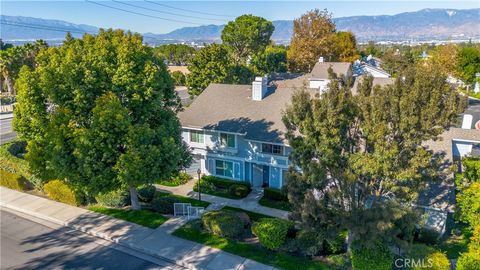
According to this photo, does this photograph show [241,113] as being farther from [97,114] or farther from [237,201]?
[97,114]

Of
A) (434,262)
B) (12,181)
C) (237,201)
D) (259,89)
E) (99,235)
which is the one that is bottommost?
(237,201)

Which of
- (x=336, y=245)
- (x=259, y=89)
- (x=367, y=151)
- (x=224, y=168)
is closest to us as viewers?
(x=367, y=151)

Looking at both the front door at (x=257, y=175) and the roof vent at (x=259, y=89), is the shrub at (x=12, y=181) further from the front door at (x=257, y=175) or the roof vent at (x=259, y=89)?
the roof vent at (x=259, y=89)

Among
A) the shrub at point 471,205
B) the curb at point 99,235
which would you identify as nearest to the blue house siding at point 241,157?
the curb at point 99,235

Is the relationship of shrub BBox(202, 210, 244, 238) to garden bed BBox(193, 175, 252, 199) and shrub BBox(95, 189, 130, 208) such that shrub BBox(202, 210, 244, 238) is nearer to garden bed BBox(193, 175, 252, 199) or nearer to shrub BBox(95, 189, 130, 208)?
garden bed BBox(193, 175, 252, 199)

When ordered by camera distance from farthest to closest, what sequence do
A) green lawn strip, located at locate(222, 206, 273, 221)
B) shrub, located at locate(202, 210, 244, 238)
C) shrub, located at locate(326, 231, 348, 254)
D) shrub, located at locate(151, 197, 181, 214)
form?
shrub, located at locate(151, 197, 181, 214), green lawn strip, located at locate(222, 206, 273, 221), shrub, located at locate(202, 210, 244, 238), shrub, located at locate(326, 231, 348, 254)

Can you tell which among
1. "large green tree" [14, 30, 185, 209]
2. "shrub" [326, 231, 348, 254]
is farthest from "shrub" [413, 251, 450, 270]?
"large green tree" [14, 30, 185, 209]

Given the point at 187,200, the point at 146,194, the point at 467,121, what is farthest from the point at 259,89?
the point at 467,121
